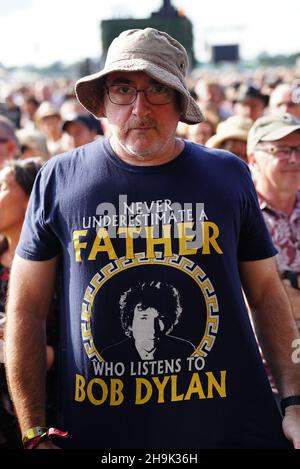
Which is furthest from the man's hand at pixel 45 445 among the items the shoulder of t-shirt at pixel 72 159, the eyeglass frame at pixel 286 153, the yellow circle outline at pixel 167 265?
the eyeglass frame at pixel 286 153

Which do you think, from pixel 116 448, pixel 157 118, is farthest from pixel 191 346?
pixel 157 118

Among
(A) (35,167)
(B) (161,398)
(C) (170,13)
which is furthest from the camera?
(C) (170,13)

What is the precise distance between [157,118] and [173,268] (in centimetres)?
47

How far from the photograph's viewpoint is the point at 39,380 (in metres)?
2.40

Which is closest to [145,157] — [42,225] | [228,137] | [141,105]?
[141,105]

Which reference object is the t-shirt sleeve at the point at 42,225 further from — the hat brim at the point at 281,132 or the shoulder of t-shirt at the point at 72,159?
the hat brim at the point at 281,132

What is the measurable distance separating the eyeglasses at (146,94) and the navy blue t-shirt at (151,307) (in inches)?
6.7

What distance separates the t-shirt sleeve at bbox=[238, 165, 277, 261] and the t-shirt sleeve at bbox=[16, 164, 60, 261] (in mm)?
591

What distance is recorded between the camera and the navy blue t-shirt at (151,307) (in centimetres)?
224

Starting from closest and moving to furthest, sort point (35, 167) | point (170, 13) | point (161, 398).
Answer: point (161, 398)
point (35, 167)
point (170, 13)

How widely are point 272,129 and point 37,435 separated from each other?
2.17 m

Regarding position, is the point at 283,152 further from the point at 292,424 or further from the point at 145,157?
the point at 292,424

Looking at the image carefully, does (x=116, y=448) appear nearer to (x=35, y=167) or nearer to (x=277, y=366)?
(x=277, y=366)

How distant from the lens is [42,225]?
91.4 inches
